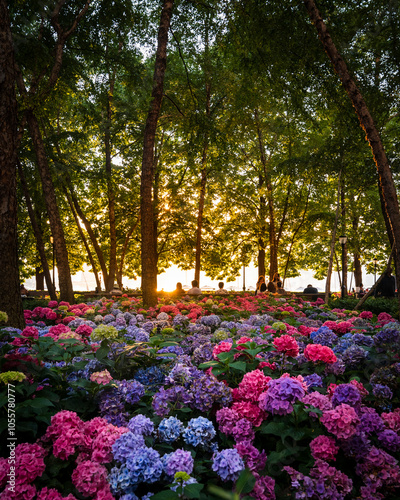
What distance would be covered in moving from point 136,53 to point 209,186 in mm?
13802

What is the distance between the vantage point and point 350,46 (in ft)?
22.3

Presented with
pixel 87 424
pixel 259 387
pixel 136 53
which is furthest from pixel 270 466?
pixel 136 53

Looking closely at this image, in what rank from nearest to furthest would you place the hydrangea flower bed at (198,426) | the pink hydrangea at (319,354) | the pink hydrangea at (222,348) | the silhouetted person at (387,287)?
the hydrangea flower bed at (198,426)
the pink hydrangea at (319,354)
the pink hydrangea at (222,348)
the silhouetted person at (387,287)

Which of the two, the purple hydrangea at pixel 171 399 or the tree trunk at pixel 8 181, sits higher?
the tree trunk at pixel 8 181

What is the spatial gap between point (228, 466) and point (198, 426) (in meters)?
0.28

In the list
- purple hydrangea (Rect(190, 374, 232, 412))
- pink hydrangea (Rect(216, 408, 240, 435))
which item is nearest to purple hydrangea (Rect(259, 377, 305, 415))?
pink hydrangea (Rect(216, 408, 240, 435))

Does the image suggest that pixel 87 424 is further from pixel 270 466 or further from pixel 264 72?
pixel 264 72

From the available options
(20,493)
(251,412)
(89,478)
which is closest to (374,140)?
(251,412)

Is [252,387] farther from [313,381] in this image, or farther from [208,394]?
[313,381]

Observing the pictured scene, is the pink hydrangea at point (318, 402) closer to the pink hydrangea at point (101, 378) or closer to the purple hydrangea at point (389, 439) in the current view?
the purple hydrangea at point (389, 439)

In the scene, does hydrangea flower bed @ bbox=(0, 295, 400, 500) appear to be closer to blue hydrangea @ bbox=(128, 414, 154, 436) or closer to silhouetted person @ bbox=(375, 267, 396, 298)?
blue hydrangea @ bbox=(128, 414, 154, 436)

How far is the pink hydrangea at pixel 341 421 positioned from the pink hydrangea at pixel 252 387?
40 cm

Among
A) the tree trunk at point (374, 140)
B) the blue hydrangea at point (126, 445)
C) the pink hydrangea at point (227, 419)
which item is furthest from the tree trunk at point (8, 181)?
the tree trunk at point (374, 140)

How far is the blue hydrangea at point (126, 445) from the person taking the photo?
1.72 m
